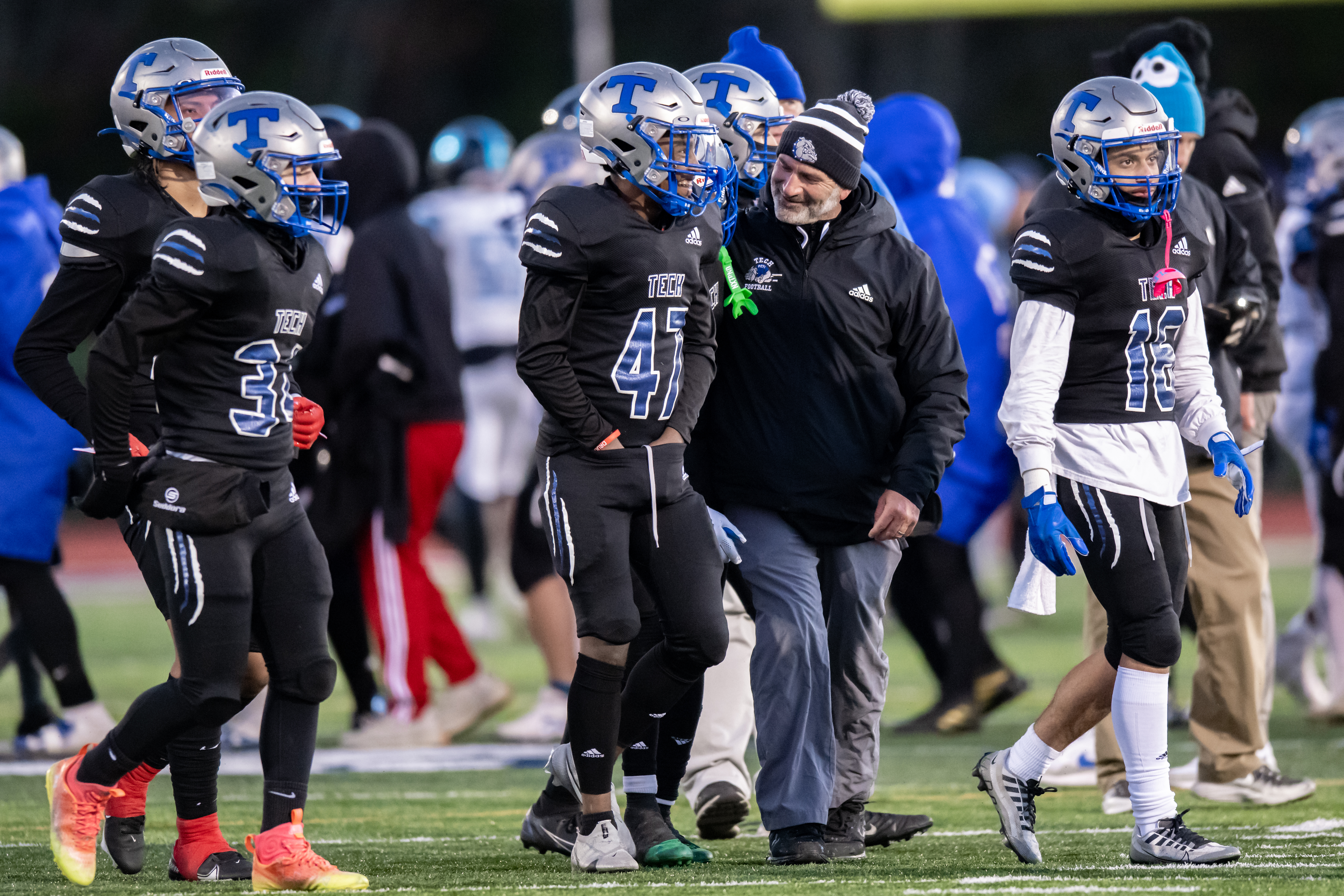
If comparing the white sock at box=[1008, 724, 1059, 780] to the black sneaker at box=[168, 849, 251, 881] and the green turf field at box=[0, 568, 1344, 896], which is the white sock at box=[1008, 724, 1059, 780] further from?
the black sneaker at box=[168, 849, 251, 881]

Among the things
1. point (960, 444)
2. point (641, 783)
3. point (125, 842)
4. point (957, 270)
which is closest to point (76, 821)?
point (125, 842)

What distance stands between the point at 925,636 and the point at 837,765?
122 inches

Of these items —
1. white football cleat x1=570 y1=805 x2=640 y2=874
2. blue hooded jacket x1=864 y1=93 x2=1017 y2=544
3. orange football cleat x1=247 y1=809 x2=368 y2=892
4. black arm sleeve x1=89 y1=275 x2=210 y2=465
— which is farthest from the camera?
blue hooded jacket x1=864 y1=93 x2=1017 y2=544

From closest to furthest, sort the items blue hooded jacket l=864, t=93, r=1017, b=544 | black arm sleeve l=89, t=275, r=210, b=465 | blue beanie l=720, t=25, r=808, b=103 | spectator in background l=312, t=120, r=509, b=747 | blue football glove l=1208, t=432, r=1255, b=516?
black arm sleeve l=89, t=275, r=210, b=465
blue football glove l=1208, t=432, r=1255, b=516
blue beanie l=720, t=25, r=808, b=103
blue hooded jacket l=864, t=93, r=1017, b=544
spectator in background l=312, t=120, r=509, b=747

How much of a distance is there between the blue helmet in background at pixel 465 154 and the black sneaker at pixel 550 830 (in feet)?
18.2

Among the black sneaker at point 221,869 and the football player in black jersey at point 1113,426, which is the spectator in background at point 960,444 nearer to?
the football player in black jersey at point 1113,426

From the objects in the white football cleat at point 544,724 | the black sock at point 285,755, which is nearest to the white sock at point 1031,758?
the black sock at point 285,755

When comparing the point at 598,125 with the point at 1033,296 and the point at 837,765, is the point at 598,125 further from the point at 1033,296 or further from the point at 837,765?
the point at 837,765

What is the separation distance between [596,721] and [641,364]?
35.0 inches

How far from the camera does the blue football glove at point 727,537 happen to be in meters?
5.54

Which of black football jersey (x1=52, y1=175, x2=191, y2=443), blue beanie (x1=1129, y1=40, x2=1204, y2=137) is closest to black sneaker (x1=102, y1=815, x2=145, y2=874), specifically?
black football jersey (x1=52, y1=175, x2=191, y2=443)

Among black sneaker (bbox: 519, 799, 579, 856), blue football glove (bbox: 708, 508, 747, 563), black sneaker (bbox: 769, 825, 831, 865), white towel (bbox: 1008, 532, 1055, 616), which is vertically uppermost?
blue football glove (bbox: 708, 508, 747, 563)

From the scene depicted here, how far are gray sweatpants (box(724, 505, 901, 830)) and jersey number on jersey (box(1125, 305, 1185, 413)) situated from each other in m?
0.78

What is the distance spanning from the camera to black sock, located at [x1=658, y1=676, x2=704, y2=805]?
578 centimetres
